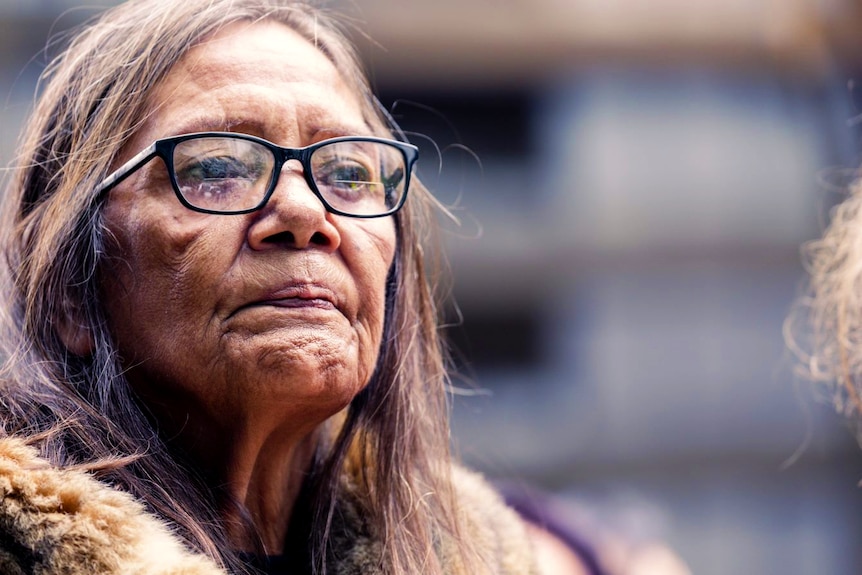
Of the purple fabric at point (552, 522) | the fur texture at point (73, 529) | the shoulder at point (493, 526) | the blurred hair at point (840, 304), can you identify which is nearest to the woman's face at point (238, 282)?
the fur texture at point (73, 529)

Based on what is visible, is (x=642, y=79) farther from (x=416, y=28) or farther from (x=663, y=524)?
(x=663, y=524)

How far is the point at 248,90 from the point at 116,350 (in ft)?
1.70

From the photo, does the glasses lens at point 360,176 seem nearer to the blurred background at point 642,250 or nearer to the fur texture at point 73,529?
the fur texture at point 73,529

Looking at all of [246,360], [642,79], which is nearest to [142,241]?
[246,360]

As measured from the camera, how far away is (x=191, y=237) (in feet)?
5.36

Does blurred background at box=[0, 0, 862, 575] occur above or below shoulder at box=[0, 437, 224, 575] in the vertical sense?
above

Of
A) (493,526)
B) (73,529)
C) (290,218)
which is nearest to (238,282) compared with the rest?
(290,218)

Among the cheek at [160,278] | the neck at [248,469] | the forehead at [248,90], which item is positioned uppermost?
the forehead at [248,90]

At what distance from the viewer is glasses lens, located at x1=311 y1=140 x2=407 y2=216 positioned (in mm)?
1748

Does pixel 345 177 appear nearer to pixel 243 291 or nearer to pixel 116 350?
pixel 243 291

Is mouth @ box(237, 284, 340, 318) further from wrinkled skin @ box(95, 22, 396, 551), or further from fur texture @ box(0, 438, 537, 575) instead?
fur texture @ box(0, 438, 537, 575)

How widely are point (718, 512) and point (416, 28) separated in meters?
4.95

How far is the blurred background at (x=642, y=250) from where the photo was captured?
820 cm

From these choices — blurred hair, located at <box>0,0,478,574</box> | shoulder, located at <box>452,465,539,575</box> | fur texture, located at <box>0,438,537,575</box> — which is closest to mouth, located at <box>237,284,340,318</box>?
blurred hair, located at <box>0,0,478,574</box>
